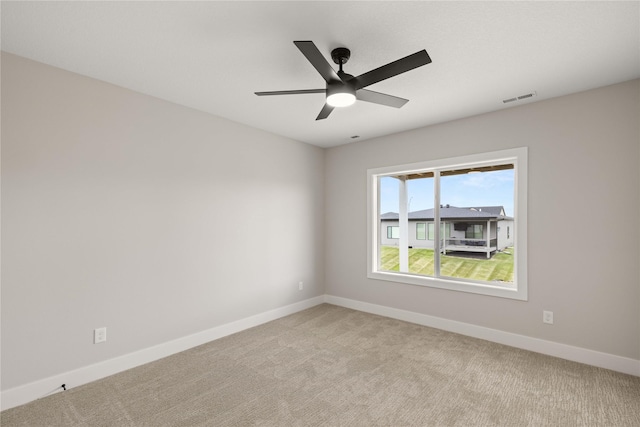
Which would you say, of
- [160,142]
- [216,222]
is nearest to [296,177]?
[216,222]

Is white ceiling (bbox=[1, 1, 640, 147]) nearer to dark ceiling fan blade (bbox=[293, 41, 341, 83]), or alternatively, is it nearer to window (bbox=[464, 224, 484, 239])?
dark ceiling fan blade (bbox=[293, 41, 341, 83])

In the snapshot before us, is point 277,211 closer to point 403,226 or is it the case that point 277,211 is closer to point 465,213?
point 403,226

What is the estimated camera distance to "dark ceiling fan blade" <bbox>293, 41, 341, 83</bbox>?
1.61m

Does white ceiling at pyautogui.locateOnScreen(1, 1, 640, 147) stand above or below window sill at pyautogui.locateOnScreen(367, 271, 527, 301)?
above

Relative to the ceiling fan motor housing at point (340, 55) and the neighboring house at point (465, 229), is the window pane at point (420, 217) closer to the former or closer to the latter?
the neighboring house at point (465, 229)

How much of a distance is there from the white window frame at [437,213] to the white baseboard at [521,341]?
41 cm

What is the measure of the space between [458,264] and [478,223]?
0.58 m

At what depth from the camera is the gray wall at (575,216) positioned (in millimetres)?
2652

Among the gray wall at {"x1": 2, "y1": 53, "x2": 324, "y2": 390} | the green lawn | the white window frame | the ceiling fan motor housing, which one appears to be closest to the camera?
the ceiling fan motor housing

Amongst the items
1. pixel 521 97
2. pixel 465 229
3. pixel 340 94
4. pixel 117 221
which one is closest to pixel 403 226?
pixel 465 229

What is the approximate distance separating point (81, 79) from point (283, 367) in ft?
10.2

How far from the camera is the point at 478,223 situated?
3.70 meters

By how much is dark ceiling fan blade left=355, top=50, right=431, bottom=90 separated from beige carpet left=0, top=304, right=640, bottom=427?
2306 millimetres

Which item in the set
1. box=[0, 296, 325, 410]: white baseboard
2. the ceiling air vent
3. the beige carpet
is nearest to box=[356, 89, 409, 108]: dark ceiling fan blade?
the ceiling air vent
